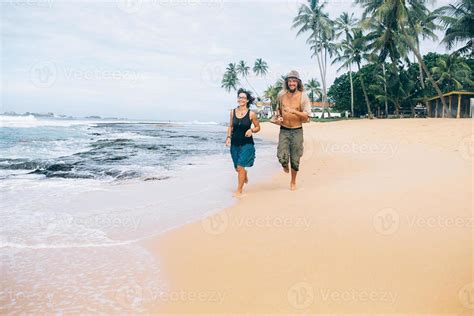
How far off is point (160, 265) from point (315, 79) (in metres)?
77.3

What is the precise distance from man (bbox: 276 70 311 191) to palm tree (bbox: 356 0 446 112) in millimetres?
23786

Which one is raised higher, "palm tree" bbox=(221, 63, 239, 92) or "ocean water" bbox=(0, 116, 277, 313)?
"palm tree" bbox=(221, 63, 239, 92)

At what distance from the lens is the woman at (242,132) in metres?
5.28

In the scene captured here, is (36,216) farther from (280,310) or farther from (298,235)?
(280,310)

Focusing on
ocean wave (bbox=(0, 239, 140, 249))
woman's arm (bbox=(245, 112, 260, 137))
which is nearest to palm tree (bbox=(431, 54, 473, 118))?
woman's arm (bbox=(245, 112, 260, 137))

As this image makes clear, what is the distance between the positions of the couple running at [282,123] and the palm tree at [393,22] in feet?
78.1

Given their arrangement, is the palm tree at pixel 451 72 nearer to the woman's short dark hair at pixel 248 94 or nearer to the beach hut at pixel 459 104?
the beach hut at pixel 459 104

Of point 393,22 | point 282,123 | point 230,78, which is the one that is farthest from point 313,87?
point 282,123

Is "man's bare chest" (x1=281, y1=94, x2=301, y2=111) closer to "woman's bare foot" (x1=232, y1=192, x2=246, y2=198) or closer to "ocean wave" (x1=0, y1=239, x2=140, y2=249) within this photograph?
"woman's bare foot" (x1=232, y1=192, x2=246, y2=198)

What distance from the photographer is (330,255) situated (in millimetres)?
2746

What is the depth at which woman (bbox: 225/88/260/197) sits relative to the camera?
5.28m

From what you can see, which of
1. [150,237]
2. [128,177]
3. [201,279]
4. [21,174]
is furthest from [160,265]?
[21,174]

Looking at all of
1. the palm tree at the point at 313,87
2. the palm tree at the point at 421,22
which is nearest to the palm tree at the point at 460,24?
the palm tree at the point at 421,22

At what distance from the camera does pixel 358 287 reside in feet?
7.38
